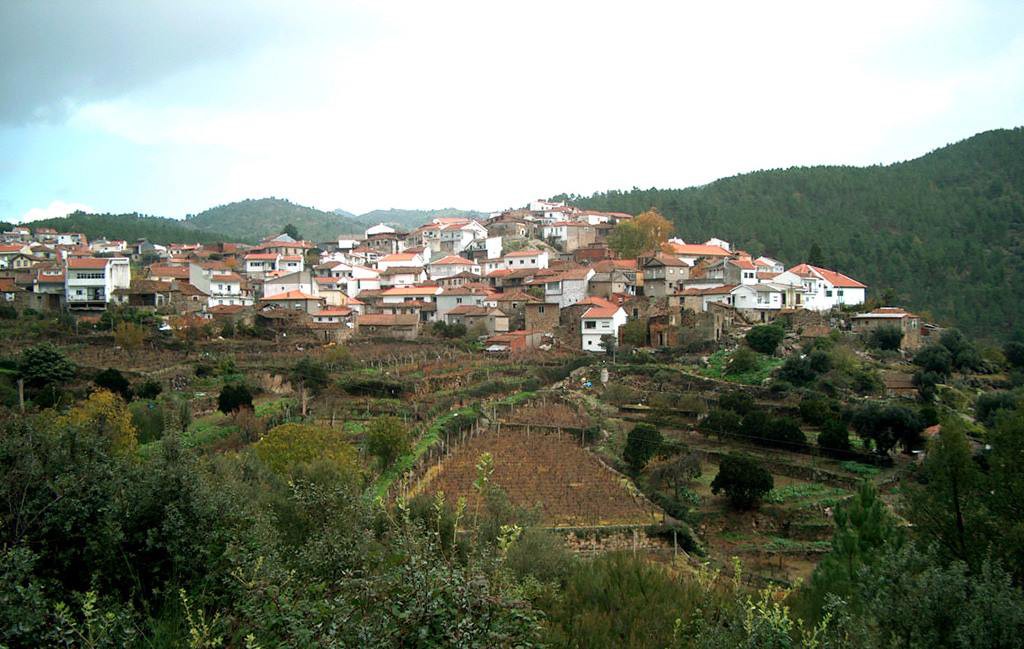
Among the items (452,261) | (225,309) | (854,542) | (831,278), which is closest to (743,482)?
(854,542)

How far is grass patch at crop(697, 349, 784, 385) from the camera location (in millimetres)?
31375

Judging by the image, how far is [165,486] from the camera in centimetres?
657

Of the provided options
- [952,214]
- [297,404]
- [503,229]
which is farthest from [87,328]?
[952,214]

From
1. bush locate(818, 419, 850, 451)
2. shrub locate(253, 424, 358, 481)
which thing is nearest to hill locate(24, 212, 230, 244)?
shrub locate(253, 424, 358, 481)

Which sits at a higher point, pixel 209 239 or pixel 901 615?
pixel 209 239

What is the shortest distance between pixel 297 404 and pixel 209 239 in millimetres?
70142

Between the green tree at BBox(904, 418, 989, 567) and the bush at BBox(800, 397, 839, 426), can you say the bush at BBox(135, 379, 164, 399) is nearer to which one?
the bush at BBox(800, 397, 839, 426)

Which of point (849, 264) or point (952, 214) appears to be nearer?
point (849, 264)

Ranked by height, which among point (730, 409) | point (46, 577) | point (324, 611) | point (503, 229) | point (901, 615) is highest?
point (503, 229)

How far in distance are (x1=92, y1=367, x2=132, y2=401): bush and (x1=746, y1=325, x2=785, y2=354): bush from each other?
26028mm

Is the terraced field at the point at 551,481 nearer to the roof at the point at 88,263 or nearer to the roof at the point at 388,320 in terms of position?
the roof at the point at 388,320

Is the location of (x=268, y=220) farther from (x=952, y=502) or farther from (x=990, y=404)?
(x=952, y=502)

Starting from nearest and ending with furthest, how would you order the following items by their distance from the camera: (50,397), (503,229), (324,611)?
(324,611)
(50,397)
(503,229)

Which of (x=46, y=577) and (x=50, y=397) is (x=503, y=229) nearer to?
(x=50, y=397)
